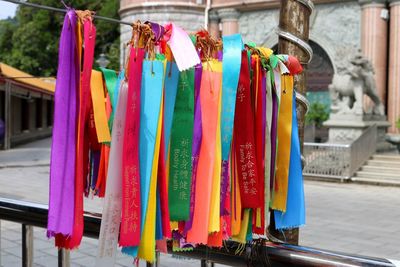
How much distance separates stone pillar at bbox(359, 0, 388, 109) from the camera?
17172 millimetres

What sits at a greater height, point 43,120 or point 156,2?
point 156,2

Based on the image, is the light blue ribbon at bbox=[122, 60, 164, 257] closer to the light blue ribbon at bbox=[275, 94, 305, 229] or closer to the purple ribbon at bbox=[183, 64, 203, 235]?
the purple ribbon at bbox=[183, 64, 203, 235]

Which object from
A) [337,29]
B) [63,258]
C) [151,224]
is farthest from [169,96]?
[337,29]

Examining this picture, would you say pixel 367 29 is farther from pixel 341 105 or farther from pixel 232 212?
pixel 232 212

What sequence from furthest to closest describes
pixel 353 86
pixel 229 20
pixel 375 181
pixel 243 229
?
1. pixel 229 20
2. pixel 353 86
3. pixel 375 181
4. pixel 243 229

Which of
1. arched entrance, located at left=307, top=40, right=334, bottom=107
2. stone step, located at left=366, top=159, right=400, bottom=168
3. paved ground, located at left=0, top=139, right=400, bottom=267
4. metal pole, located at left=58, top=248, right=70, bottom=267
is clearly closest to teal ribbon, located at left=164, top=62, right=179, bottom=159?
metal pole, located at left=58, top=248, right=70, bottom=267

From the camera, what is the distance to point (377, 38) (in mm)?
17203

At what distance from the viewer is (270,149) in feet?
7.00

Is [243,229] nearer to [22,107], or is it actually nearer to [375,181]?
[375,181]

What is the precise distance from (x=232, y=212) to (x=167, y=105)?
19.3 inches

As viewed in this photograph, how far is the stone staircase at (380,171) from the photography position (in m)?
12.6

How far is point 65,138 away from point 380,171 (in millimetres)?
12386

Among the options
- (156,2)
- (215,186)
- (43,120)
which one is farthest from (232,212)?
(43,120)

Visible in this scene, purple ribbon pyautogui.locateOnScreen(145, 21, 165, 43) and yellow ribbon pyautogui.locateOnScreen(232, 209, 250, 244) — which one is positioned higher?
purple ribbon pyautogui.locateOnScreen(145, 21, 165, 43)
